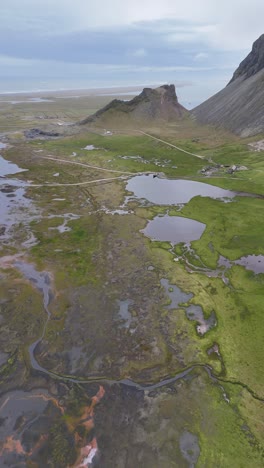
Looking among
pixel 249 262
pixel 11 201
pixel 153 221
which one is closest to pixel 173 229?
pixel 153 221

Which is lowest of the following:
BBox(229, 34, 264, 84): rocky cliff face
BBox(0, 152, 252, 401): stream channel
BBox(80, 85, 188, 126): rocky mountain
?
BBox(0, 152, 252, 401): stream channel

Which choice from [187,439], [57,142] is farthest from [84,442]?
[57,142]

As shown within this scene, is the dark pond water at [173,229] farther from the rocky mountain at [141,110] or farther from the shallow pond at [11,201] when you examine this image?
the rocky mountain at [141,110]

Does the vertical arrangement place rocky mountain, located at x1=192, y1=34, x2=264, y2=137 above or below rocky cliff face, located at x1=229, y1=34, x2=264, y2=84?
below

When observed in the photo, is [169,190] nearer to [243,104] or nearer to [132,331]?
[132,331]

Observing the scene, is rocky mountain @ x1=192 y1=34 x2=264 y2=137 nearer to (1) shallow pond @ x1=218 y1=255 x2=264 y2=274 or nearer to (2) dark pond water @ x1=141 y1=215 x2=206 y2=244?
(2) dark pond water @ x1=141 y1=215 x2=206 y2=244

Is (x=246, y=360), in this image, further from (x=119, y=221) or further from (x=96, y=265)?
(x=119, y=221)

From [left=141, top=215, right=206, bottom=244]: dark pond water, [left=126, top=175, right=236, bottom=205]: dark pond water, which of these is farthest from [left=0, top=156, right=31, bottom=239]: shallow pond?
[left=126, top=175, right=236, bottom=205]: dark pond water
